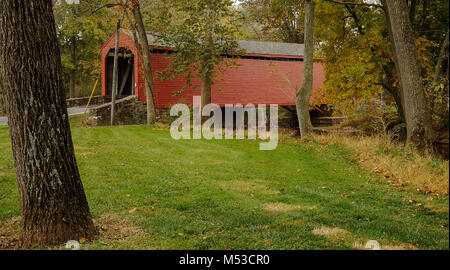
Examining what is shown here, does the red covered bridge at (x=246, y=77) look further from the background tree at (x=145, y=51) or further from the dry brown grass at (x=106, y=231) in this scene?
the dry brown grass at (x=106, y=231)

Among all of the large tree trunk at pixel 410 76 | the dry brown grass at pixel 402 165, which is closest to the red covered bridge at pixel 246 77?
the dry brown grass at pixel 402 165

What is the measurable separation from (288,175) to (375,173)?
1.69m

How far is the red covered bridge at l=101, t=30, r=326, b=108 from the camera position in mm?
18859

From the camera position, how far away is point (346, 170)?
23.9 ft

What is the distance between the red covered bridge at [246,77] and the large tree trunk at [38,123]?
49.1 ft

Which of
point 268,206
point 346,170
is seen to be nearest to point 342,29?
point 346,170

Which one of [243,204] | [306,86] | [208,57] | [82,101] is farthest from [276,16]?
[82,101]

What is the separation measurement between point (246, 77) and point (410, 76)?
1293 centimetres

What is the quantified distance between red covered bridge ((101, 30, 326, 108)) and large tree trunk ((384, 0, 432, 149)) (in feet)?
34.0

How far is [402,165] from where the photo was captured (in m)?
Result: 6.82

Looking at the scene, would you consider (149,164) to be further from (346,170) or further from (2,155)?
(346,170)

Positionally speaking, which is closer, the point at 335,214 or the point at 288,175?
the point at 335,214

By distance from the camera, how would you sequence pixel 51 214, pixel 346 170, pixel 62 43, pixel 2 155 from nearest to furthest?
pixel 51 214
pixel 346 170
pixel 2 155
pixel 62 43

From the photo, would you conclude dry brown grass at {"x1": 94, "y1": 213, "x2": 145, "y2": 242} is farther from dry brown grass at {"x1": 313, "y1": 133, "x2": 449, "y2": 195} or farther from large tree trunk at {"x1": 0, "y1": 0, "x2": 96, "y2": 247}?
dry brown grass at {"x1": 313, "y1": 133, "x2": 449, "y2": 195}
